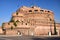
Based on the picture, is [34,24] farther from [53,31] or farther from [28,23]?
[53,31]

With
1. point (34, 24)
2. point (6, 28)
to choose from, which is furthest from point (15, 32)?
point (34, 24)

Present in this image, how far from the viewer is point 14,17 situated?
54.8m

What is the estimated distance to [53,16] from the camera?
59.3m

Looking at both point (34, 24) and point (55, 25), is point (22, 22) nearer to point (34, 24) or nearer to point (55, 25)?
point (34, 24)

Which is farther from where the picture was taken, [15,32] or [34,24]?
[34,24]

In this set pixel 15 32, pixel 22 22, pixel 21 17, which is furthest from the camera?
pixel 21 17

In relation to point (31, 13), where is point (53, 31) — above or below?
below

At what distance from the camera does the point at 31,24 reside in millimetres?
51688

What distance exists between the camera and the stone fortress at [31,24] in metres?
48.4

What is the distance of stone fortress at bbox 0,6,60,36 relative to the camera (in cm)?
4844

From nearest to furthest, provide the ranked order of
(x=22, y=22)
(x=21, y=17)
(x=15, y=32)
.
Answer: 1. (x=15, y=32)
2. (x=22, y=22)
3. (x=21, y=17)

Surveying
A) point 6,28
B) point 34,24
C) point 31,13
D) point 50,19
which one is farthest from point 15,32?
point 50,19

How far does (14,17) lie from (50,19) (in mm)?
12734

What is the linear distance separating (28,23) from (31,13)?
5765mm
